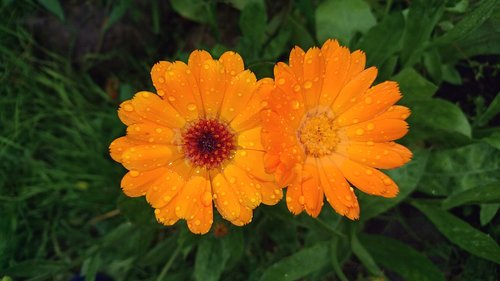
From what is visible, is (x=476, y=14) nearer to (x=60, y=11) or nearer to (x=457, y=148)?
(x=457, y=148)

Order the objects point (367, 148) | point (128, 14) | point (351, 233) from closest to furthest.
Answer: point (367, 148)
point (351, 233)
point (128, 14)

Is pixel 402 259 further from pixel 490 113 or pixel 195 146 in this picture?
pixel 195 146

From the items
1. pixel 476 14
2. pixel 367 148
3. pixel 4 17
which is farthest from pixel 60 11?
pixel 476 14

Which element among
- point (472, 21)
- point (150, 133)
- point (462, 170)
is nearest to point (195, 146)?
point (150, 133)

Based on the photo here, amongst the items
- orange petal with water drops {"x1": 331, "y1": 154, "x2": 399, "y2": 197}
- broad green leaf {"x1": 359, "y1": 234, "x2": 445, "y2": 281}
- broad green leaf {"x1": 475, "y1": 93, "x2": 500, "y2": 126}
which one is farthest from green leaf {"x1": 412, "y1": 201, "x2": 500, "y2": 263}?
orange petal with water drops {"x1": 331, "y1": 154, "x2": 399, "y2": 197}

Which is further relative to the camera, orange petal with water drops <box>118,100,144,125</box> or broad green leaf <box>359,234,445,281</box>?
broad green leaf <box>359,234,445,281</box>

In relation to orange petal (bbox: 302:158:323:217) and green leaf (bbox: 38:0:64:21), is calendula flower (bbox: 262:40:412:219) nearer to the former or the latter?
orange petal (bbox: 302:158:323:217)
